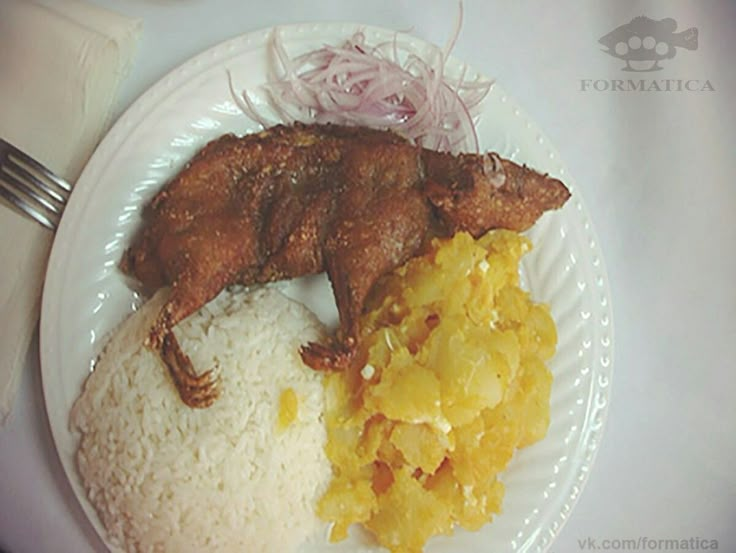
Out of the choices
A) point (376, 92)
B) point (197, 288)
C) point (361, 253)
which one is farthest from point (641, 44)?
point (197, 288)

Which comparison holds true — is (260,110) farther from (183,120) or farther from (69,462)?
(69,462)

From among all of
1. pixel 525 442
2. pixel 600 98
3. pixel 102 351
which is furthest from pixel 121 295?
pixel 600 98

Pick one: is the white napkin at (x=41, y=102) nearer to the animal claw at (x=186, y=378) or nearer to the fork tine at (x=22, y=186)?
the fork tine at (x=22, y=186)

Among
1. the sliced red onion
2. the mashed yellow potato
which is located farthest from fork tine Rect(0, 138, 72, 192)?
the mashed yellow potato

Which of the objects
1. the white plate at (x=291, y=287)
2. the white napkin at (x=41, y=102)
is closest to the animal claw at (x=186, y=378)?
the white plate at (x=291, y=287)

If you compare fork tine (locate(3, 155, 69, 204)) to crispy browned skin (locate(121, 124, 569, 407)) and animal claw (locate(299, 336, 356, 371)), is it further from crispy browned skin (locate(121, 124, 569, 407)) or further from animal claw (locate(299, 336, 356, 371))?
animal claw (locate(299, 336, 356, 371))

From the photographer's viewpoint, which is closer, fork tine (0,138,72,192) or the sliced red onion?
fork tine (0,138,72,192)
